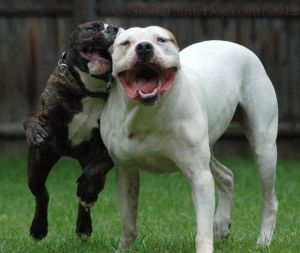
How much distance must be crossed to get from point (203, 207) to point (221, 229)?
1.26m

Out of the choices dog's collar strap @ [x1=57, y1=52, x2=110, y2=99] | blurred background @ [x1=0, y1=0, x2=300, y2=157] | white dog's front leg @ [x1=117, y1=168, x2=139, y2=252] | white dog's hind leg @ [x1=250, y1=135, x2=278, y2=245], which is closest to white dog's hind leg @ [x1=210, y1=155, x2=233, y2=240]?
white dog's hind leg @ [x1=250, y1=135, x2=278, y2=245]

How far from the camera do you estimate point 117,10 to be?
13.5 metres

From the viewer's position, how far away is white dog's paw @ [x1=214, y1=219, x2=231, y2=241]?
24.2ft

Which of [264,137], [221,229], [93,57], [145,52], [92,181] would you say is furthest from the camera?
[221,229]

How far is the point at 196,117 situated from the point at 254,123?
1.01 metres

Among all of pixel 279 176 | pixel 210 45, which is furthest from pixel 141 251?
pixel 279 176

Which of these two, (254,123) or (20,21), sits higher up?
(254,123)

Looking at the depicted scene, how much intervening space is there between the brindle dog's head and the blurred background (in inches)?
264

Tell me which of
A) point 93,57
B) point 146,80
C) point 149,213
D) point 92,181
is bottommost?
point 149,213

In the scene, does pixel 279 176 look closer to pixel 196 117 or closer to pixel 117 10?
pixel 117 10

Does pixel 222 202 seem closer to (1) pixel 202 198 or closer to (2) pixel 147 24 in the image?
(1) pixel 202 198

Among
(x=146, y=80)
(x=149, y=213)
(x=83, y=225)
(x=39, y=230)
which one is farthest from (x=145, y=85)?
(x=149, y=213)

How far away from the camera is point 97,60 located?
258 inches

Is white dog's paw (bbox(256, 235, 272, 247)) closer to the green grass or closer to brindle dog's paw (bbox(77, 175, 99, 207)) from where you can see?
the green grass
